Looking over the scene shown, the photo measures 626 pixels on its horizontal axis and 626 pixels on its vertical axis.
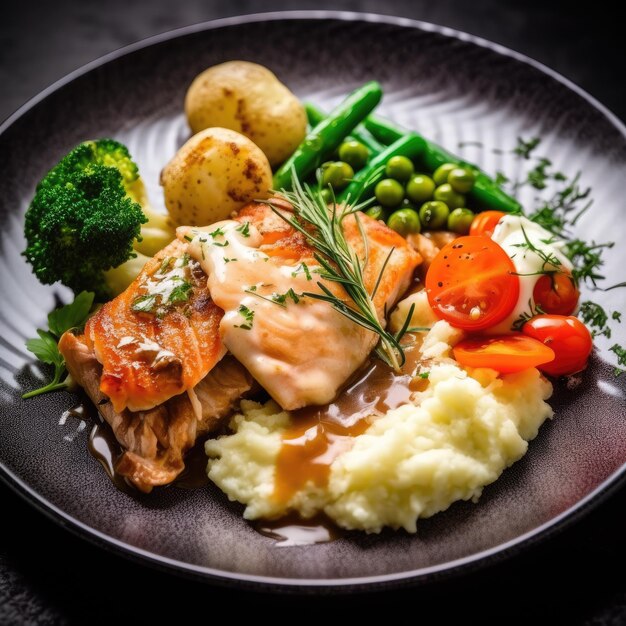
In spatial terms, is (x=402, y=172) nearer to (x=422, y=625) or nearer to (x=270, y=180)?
(x=270, y=180)

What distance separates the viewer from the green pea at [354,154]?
6.16m

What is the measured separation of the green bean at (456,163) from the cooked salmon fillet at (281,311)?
1477 millimetres

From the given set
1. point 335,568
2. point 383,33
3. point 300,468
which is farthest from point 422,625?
point 383,33

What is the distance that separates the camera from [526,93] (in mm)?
6801

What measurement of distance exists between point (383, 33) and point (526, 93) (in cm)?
151

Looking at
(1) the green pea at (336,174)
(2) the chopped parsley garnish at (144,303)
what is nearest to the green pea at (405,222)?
(1) the green pea at (336,174)

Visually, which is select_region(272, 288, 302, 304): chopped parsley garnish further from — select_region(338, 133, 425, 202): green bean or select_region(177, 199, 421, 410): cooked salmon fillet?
select_region(338, 133, 425, 202): green bean

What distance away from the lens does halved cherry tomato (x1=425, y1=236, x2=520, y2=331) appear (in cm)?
495

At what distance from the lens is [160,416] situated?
4512 millimetres

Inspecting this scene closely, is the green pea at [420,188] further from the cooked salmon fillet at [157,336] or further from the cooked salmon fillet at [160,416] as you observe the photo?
the cooked salmon fillet at [160,416]

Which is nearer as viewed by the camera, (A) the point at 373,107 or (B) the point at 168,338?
(B) the point at 168,338

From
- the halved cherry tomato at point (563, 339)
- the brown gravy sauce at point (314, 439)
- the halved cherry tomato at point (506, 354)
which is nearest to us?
the brown gravy sauce at point (314, 439)

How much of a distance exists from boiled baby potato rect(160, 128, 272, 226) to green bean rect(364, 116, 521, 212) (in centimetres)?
149

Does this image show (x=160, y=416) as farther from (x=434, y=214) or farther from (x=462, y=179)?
(x=462, y=179)
